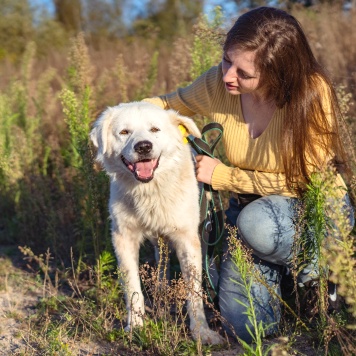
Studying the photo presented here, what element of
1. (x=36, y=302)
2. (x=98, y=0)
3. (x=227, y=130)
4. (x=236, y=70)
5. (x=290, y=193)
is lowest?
(x=36, y=302)

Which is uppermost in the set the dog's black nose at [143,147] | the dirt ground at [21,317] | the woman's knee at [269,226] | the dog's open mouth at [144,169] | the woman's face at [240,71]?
the woman's face at [240,71]

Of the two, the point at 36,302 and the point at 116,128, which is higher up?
the point at 116,128

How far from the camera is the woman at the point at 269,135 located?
2.95 meters

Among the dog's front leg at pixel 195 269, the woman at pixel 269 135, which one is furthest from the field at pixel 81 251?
the woman at pixel 269 135

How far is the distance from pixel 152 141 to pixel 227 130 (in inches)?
23.3

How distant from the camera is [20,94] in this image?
5469 millimetres

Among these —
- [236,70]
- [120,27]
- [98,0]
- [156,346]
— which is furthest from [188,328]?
[98,0]

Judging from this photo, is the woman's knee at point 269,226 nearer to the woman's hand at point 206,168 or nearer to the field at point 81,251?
Answer: the woman's hand at point 206,168

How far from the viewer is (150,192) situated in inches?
130

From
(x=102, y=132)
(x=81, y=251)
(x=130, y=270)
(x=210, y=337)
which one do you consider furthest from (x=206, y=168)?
(x=81, y=251)

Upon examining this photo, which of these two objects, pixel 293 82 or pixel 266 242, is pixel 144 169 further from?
pixel 293 82

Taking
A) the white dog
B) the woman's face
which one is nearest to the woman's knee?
the white dog

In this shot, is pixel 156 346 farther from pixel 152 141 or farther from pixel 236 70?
pixel 236 70

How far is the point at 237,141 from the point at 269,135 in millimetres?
240
